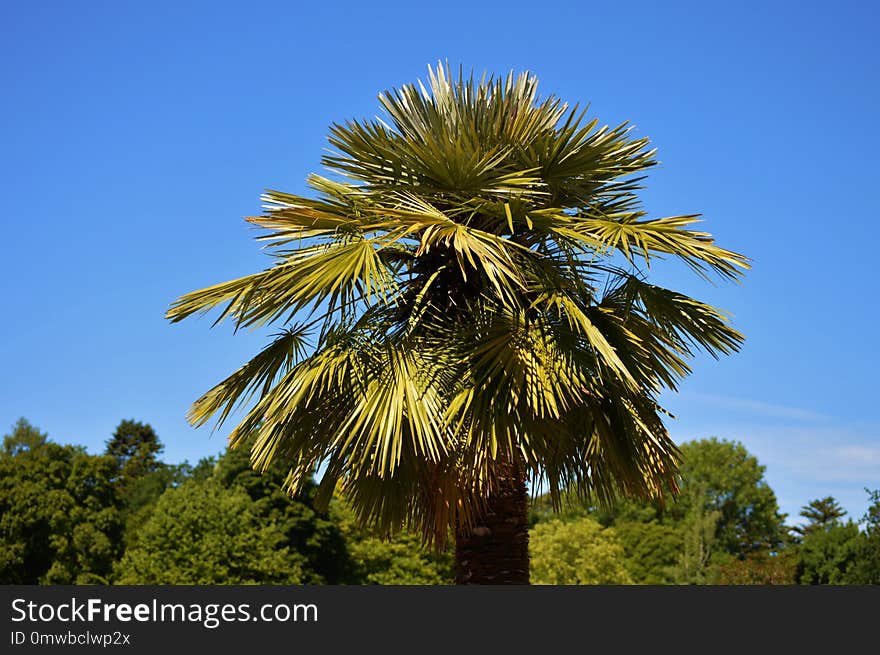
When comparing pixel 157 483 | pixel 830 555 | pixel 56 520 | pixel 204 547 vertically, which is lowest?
pixel 830 555

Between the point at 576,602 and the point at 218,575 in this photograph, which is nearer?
the point at 576,602

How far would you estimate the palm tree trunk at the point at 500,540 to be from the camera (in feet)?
29.0

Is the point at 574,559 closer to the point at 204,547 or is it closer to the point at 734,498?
the point at 204,547

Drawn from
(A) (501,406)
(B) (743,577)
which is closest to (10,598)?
(A) (501,406)

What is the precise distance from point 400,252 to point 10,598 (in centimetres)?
486

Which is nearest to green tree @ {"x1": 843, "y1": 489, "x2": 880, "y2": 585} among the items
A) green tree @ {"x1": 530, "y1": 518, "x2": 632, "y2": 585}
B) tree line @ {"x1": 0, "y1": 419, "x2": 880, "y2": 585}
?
tree line @ {"x1": 0, "y1": 419, "x2": 880, "y2": 585}

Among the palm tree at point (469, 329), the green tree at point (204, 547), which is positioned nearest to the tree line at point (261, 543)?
the green tree at point (204, 547)

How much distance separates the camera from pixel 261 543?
4094cm

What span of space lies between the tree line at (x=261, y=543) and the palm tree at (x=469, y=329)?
80.9 feet

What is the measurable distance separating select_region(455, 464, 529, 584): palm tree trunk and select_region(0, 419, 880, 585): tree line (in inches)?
→ 978

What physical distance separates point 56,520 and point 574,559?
25619mm

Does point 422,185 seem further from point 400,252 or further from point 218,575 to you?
point 218,575

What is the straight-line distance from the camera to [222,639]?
22.5 ft

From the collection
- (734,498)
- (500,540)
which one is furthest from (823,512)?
(500,540)
